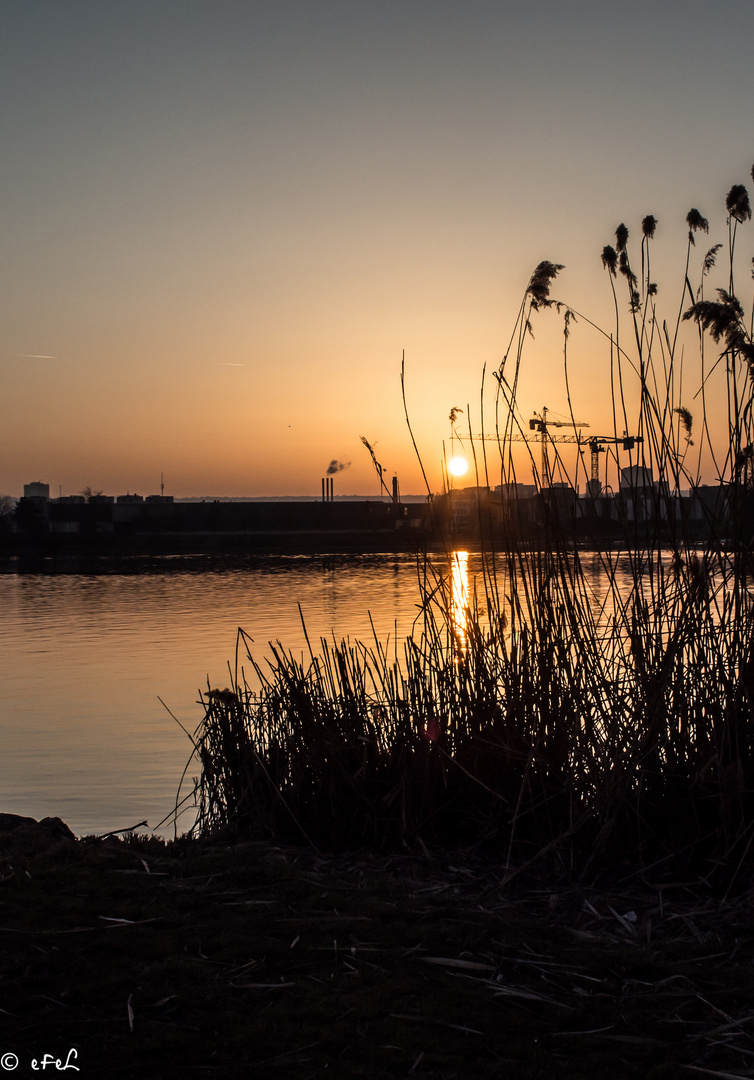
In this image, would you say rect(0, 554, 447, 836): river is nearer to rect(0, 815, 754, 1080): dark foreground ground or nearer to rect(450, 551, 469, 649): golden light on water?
rect(450, 551, 469, 649): golden light on water

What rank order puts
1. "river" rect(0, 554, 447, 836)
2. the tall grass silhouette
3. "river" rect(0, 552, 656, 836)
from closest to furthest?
the tall grass silhouette → "river" rect(0, 552, 656, 836) → "river" rect(0, 554, 447, 836)

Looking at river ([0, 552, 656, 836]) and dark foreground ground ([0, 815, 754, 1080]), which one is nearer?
dark foreground ground ([0, 815, 754, 1080])

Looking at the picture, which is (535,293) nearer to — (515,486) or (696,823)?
(515,486)

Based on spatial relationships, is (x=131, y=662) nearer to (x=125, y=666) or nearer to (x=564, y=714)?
(x=125, y=666)

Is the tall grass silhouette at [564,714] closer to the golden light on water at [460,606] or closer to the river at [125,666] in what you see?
the golden light on water at [460,606]

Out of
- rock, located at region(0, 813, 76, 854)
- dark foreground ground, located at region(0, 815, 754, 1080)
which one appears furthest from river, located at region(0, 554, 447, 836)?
dark foreground ground, located at region(0, 815, 754, 1080)

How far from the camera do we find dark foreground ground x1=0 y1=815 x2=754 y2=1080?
1691mm

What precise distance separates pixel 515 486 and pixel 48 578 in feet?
102

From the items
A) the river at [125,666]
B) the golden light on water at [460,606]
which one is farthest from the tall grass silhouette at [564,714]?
the river at [125,666]

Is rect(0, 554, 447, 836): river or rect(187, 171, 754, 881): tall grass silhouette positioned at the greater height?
Answer: rect(187, 171, 754, 881): tall grass silhouette

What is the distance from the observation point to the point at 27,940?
214cm

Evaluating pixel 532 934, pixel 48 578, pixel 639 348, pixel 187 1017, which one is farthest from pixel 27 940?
pixel 48 578

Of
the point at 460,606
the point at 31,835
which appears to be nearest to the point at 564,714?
the point at 460,606

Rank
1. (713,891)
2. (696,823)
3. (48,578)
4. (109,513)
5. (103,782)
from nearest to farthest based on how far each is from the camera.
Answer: (713,891) → (696,823) → (103,782) → (48,578) → (109,513)
